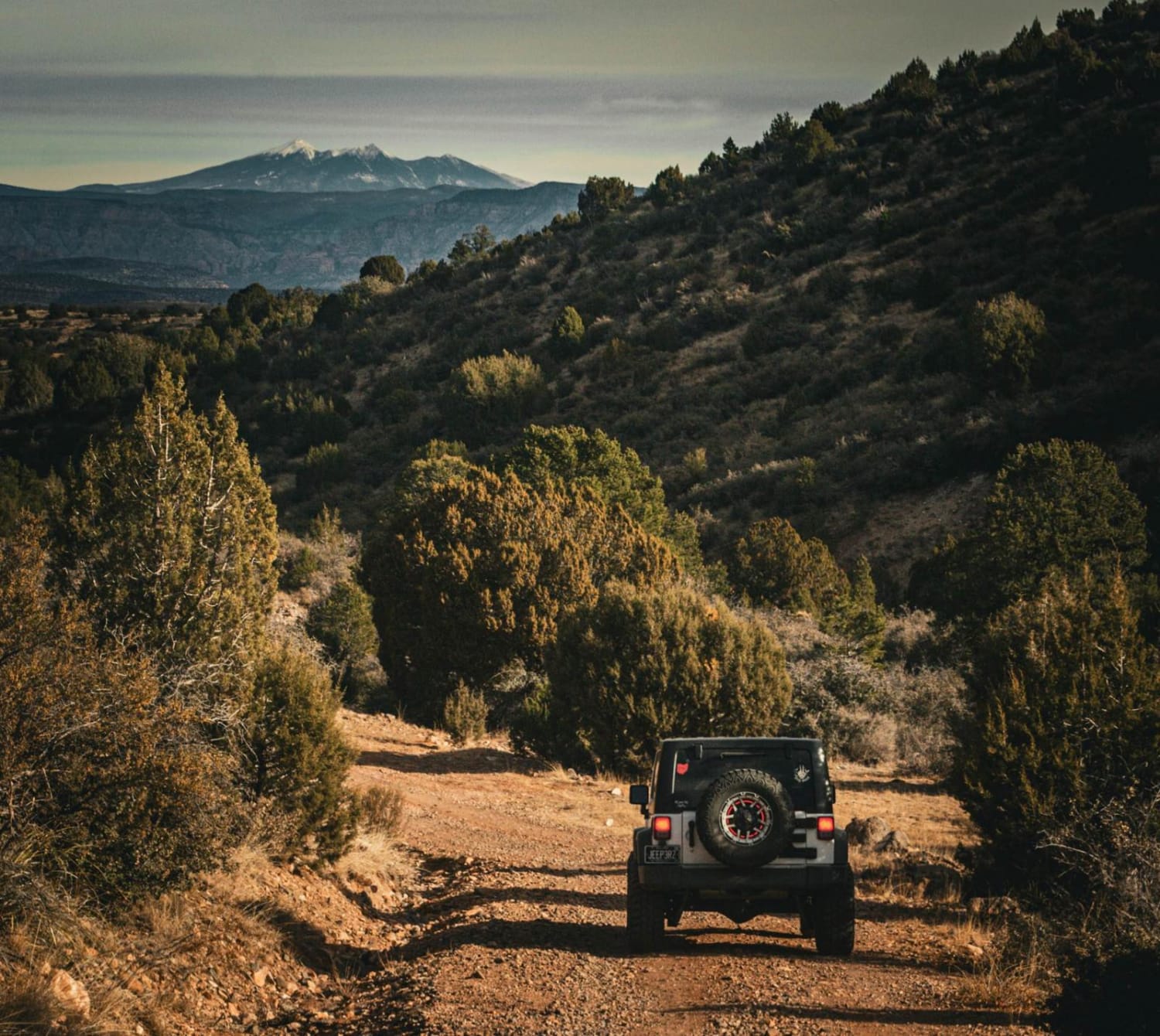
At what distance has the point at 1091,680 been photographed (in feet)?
41.2

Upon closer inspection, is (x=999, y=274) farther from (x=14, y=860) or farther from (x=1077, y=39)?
(x=14, y=860)

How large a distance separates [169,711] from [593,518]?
75.8ft

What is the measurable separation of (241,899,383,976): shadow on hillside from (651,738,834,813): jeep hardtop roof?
131 inches

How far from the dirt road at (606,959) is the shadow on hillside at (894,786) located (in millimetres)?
Answer: 4987

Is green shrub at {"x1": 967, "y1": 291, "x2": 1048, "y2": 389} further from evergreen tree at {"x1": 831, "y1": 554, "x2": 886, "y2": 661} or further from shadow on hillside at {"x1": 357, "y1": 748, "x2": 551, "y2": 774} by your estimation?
shadow on hillside at {"x1": 357, "y1": 748, "x2": 551, "y2": 774}

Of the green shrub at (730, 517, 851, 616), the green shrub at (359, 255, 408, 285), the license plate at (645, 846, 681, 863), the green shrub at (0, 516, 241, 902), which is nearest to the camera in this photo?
the green shrub at (0, 516, 241, 902)

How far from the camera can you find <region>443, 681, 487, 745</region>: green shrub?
88.2ft

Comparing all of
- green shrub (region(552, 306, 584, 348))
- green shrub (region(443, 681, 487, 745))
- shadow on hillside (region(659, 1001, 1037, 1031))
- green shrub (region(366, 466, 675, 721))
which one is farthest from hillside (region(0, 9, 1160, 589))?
shadow on hillside (region(659, 1001, 1037, 1031))

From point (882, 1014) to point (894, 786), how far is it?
16.4 metres

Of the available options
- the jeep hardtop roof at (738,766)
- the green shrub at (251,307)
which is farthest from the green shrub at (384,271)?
the jeep hardtop roof at (738,766)

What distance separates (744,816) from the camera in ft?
29.8

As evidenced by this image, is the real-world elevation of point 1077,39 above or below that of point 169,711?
above

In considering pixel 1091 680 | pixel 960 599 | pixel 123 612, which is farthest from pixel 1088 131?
pixel 123 612

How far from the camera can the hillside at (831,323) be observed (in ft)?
165
